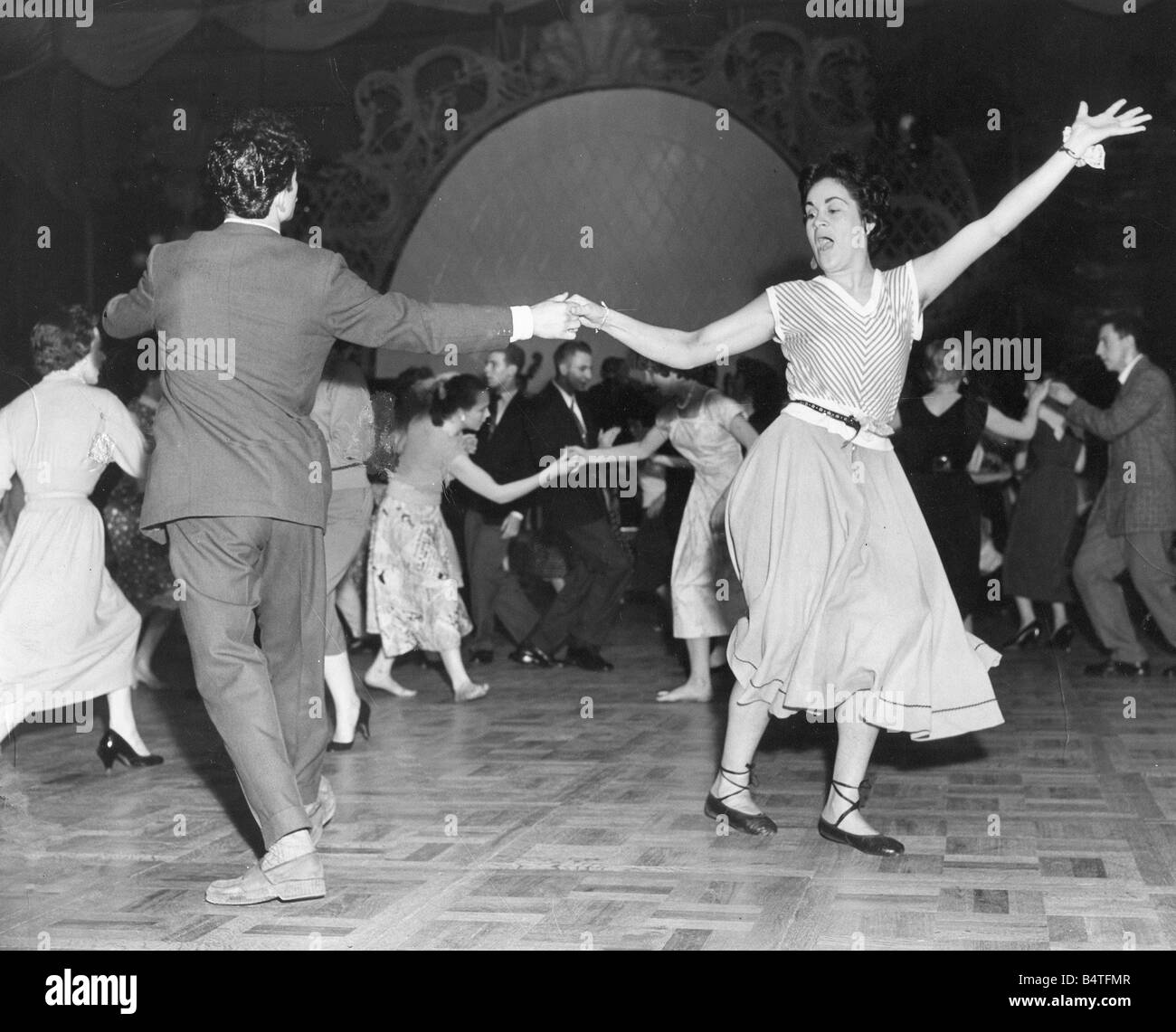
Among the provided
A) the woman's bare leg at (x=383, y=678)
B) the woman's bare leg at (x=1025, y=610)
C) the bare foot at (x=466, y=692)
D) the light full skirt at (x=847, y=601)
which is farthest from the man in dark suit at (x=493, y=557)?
the light full skirt at (x=847, y=601)

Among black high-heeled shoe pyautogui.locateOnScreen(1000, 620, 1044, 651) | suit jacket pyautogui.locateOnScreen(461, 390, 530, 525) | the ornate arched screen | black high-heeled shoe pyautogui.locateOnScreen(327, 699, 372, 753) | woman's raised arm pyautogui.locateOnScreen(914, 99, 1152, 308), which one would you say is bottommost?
black high-heeled shoe pyautogui.locateOnScreen(1000, 620, 1044, 651)

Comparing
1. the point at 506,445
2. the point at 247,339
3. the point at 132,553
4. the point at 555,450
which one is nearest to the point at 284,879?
the point at 247,339

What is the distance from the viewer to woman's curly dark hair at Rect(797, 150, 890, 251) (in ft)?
12.5

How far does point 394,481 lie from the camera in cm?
651

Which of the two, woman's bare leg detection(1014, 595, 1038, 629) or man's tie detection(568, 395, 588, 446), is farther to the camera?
woman's bare leg detection(1014, 595, 1038, 629)

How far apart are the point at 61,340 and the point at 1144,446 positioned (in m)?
4.77

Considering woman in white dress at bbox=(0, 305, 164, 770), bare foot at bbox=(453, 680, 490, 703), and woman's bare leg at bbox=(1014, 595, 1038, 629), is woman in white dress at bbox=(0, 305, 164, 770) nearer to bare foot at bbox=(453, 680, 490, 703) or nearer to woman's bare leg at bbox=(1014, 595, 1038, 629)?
bare foot at bbox=(453, 680, 490, 703)

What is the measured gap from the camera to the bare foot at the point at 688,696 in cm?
625

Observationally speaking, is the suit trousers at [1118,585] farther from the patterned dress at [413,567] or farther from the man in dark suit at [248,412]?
the man in dark suit at [248,412]

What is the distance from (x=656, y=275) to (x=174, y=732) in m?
5.02

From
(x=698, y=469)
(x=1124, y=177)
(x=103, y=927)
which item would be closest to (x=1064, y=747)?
(x=698, y=469)

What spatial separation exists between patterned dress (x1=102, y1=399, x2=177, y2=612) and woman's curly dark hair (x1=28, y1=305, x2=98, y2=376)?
1752mm

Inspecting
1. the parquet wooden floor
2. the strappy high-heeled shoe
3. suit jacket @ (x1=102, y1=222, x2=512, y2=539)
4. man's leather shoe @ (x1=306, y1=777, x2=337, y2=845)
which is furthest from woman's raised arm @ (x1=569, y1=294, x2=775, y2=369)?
man's leather shoe @ (x1=306, y1=777, x2=337, y2=845)

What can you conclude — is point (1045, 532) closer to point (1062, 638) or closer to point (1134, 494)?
point (1062, 638)
